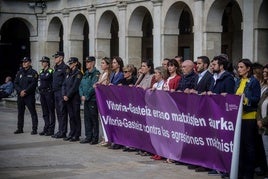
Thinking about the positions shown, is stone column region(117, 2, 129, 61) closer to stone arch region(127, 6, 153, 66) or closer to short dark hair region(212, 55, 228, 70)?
stone arch region(127, 6, 153, 66)

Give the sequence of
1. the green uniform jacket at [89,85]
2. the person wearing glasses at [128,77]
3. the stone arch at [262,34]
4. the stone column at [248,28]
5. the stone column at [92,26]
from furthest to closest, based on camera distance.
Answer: the stone column at [92,26]
the stone column at [248,28]
the stone arch at [262,34]
the green uniform jacket at [89,85]
the person wearing glasses at [128,77]

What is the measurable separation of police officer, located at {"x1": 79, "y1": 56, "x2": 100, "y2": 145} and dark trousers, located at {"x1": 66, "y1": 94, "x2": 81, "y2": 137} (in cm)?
41

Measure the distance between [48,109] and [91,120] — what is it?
207cm

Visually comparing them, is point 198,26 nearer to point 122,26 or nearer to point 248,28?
point 248,28

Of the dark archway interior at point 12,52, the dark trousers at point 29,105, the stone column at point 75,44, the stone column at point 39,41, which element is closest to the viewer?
the dark trousers at point 29,105

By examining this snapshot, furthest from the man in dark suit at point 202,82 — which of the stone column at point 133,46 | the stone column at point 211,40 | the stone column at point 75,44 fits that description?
the stone column at point 75,44

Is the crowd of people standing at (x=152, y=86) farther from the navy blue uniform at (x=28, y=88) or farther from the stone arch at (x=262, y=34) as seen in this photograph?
the stone arch at (x=262, y=34)

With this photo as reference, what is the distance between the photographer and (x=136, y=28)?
23.8m

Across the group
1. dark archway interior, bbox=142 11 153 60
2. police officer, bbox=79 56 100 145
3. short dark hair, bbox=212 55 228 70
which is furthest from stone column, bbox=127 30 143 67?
short dark hair, bbox=212 55 228 70

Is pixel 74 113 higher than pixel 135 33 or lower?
lower

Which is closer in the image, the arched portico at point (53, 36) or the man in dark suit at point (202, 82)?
the man in dark suit at point (202, 82)

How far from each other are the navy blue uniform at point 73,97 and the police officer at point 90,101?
0.35 m

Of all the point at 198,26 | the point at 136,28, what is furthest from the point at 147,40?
the point at 198,26

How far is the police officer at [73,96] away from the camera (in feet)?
42.9
